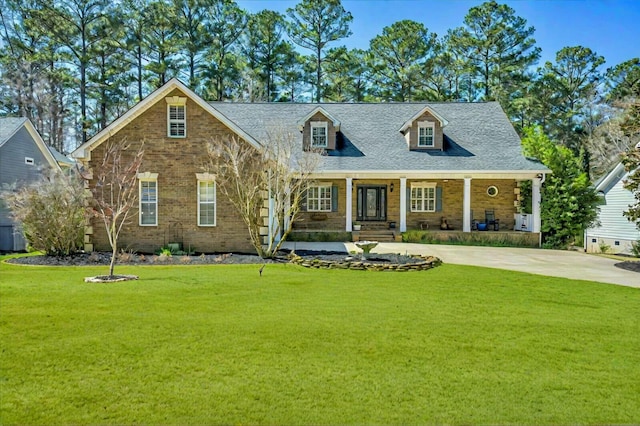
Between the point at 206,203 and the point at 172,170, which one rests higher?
the point at 172,170

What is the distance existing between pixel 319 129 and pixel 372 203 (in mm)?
4535

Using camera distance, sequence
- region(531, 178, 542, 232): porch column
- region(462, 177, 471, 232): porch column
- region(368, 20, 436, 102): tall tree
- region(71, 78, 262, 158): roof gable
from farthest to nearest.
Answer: region(368, 20, 436, 102): tall tree < region(462, 177, 471, 232): porch column < region(531, 178, 542, 232): porch column < region(71, 78, 262, 158): roof gable

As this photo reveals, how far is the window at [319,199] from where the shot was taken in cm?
2162

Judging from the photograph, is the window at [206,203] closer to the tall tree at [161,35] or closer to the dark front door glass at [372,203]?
the dark front door glass at [372,203]

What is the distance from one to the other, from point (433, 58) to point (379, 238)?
76.4 feet

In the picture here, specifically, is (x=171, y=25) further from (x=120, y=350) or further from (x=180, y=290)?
(x=120, y=350)

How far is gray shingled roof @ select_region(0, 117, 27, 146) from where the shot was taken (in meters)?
21.8

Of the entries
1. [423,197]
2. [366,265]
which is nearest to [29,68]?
[423,197]

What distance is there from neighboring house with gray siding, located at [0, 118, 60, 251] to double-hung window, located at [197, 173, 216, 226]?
933 centimetres

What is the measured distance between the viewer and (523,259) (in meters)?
15.3

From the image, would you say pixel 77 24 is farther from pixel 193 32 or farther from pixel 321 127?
pixel 321 127

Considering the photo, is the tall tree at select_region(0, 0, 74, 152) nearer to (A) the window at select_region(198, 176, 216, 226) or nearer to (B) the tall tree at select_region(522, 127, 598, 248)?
(A) the window at select_region(198, 176, 216, 226)

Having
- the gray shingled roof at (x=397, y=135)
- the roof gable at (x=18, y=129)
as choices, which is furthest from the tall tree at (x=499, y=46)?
the roof gable at (x=18, y=129)

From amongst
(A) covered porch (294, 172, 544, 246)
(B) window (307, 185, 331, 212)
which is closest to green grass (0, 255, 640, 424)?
(A) covered porch (294, 172, 544, 246)
